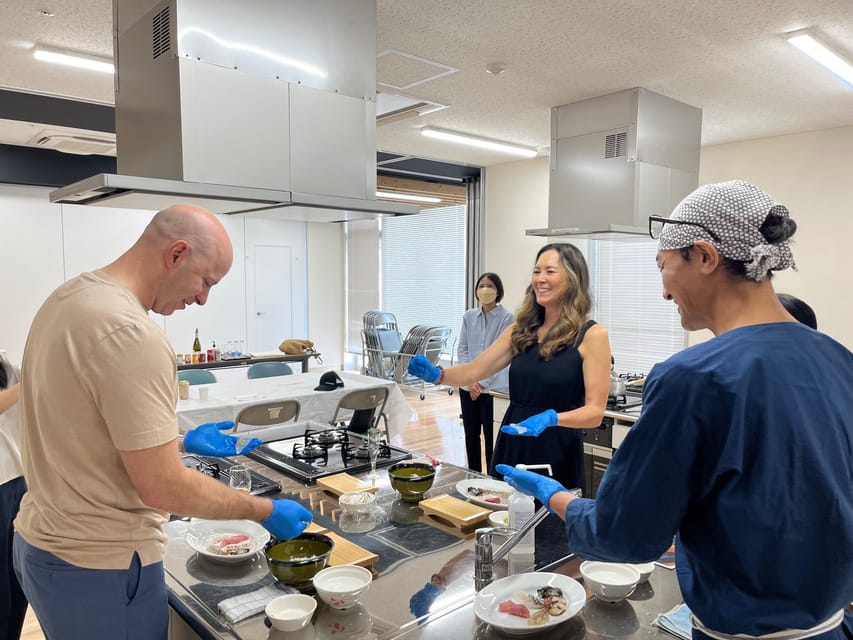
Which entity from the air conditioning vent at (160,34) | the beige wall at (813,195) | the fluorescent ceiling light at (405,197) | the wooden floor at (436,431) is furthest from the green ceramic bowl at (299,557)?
the fluorescent ceiling light at (405,197)

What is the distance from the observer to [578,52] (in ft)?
10.1

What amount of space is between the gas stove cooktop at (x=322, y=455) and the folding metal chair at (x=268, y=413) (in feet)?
4.30

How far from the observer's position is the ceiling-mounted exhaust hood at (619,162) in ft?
12.1

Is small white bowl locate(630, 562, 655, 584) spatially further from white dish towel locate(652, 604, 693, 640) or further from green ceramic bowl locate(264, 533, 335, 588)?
green ceramic bowl locate(264, 533, 335, 588)

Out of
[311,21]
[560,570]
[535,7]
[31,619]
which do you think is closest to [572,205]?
[535,7]

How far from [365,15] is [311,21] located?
0.95ft

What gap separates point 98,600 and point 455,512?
2.98 feet

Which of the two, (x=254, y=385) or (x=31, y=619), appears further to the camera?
(x=254, y=385)

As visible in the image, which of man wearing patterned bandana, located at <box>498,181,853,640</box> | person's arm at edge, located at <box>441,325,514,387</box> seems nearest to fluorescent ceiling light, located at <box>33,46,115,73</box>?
person's arm at edge, located at <box>441,325,514,387</box>

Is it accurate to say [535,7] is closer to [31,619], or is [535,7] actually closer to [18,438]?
[18,438]

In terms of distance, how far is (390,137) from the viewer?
4.99 metres

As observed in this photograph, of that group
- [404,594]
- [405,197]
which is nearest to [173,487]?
[404,594]

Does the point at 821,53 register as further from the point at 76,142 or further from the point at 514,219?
the point at 76,142

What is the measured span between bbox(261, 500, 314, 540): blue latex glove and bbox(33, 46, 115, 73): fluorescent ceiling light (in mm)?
2904
